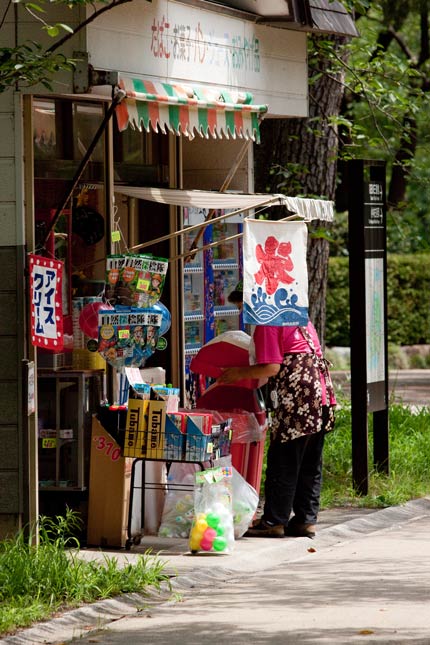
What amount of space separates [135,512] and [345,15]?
5084mm

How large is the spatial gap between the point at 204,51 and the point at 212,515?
3.47 m

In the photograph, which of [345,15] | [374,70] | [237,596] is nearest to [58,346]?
[237,596]

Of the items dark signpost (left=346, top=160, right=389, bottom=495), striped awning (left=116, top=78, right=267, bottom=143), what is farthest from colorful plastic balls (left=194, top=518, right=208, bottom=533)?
dark signpost (left=346, top=160, right=389, bottom=495)

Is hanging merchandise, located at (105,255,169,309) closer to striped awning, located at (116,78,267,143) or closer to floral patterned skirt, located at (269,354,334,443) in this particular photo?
striped awning, located at (116,78,267,143)

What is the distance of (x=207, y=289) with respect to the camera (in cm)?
1189

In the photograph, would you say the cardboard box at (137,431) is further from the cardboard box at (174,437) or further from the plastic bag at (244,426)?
the plastic bag at (244,426)

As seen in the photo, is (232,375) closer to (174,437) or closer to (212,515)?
(174,437)

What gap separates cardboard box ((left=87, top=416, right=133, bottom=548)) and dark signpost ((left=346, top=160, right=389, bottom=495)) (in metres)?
2.80

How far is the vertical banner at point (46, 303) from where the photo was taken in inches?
331

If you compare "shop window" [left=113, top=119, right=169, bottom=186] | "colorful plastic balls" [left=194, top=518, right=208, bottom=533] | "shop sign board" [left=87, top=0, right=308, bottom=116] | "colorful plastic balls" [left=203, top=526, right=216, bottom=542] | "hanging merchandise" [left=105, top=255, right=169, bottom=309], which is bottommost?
"colorful plastic balls" [left=203, top=526, right=216, bottom=542]

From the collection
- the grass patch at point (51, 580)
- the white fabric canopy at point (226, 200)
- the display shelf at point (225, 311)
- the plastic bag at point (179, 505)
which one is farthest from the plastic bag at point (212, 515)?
the display shelf at point (225, 311)

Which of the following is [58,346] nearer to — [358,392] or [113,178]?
[113,178]

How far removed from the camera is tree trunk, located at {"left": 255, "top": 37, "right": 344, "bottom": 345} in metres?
14.1

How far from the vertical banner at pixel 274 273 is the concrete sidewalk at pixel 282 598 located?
1.56 m
